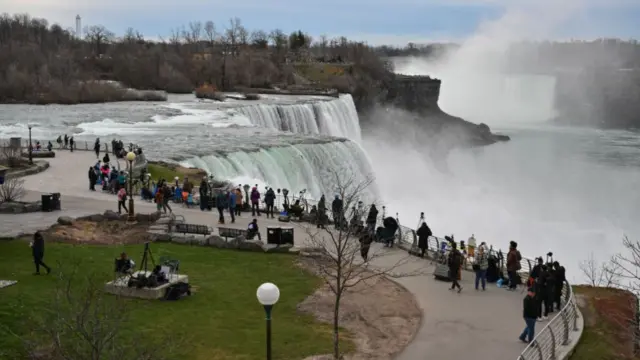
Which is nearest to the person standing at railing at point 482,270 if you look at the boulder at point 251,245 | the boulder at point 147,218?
the boulder at point 251,245

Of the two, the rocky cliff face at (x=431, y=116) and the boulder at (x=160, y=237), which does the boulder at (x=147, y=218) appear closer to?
the boulder at (x=160, y=237)

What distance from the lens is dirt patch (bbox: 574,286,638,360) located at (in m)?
11.9

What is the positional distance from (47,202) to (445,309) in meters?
12.3

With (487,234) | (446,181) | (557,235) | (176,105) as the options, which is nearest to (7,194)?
(487,234)

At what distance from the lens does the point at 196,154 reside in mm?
32594

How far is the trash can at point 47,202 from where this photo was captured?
67.0ft

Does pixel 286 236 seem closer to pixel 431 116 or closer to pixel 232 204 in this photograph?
pixel 232 204

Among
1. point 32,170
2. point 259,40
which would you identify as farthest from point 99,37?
point 32,170

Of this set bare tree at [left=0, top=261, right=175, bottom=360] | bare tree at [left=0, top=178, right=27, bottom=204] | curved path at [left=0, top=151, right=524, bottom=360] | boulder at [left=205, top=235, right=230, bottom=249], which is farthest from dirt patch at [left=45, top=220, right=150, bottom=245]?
bare tree at [left=0, top=261, right=175, bottom=360]

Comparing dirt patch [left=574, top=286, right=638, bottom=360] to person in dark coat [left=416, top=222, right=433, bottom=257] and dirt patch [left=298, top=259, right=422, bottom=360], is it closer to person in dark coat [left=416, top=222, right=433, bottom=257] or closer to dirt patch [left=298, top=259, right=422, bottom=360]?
dirt patch [left=298, top=259, right=422, bottom=360]

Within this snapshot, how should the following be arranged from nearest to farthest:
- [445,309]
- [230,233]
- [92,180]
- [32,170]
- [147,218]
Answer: [445,309]
[230,233]
[147,218]
[92,180]
[32,170]

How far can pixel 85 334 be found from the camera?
297 inches

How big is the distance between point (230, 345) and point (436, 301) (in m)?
4.64

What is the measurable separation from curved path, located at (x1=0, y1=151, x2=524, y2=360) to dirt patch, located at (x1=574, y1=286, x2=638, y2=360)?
1.19 metres
